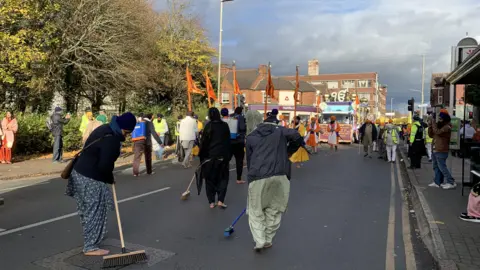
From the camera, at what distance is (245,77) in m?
67.3

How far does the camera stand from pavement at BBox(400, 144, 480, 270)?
4934 mm

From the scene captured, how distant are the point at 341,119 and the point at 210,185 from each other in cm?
2561

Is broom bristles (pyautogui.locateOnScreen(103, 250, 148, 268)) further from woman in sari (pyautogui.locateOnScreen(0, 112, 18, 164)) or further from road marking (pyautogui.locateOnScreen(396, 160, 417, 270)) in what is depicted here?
woman in sari (pyautogui.locateOnScreen(0, 112, 18, 164))

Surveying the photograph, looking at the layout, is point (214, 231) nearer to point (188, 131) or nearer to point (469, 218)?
point (469, 218)

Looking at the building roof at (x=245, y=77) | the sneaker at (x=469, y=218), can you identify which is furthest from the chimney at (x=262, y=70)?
the sneaker at (x=469, y=218)

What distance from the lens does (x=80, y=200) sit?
480 centimetres

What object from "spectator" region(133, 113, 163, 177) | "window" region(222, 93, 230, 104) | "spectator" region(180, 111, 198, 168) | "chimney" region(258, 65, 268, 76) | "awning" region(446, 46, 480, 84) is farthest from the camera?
"chimney" region(258, 65, 268, 76)

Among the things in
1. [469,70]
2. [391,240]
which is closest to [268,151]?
[391,240]

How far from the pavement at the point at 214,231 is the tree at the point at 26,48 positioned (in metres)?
7.12

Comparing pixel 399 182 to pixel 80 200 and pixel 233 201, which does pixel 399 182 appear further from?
pixel 80 200

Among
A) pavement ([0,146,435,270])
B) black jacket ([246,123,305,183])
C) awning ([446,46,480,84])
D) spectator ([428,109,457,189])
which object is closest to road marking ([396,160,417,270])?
pavement ([0,146,435,270])

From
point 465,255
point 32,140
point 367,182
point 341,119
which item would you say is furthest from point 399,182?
point 341,119

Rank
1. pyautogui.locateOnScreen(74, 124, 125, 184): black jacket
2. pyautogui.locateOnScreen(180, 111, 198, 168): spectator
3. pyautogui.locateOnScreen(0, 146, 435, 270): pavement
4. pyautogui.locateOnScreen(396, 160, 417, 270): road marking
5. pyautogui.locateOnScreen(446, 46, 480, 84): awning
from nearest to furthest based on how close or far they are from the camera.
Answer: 1. pyautogui.locateOnScreen(74, 124, 125, 184): black jacket
2. pyautogui.locateOnScreen(0, 146, 435, 270): pavement
3. pyautogui.locateOnScreen(396, 160, 417, 270): road marking
4. pyautogui.locateOnScreen(446, 46, 480, 84): awning
5. pyautogui.locateOnScreen(180, 111, 198, 168): spectator

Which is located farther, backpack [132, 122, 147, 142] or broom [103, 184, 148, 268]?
backpack [132, 122, 147, 142]
